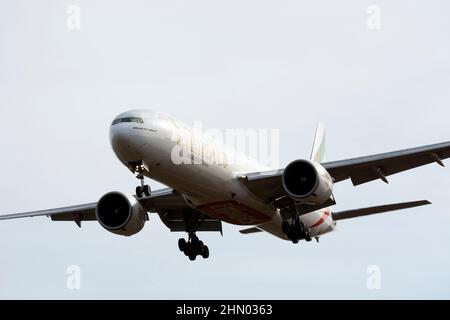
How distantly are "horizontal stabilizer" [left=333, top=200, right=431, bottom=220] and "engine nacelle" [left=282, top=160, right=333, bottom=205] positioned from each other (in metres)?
3.70

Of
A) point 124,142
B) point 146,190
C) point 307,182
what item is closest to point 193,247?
point 307,182

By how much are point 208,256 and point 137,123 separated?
10218mm

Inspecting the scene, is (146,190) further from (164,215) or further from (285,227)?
(164,215)

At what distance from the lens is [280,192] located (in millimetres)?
36344

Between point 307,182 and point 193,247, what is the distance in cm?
791

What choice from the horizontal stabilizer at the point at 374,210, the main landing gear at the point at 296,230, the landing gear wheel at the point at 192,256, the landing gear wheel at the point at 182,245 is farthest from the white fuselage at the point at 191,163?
the horizontal stabilizer at the point at 374,210

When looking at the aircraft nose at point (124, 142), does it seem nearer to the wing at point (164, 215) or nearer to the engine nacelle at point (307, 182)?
the engine nacelle at point (307, 182)

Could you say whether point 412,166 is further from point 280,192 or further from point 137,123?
point 137,123

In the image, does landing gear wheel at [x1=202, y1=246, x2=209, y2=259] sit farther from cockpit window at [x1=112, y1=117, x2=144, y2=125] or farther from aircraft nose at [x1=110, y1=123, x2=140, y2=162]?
cockpit window at [x1=112, y1=117, x2=144, y2=125]

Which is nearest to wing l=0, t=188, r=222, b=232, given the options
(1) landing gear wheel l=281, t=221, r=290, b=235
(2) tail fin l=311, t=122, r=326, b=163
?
(1) landing gear wheel l=281, t=221, r=290, b=235

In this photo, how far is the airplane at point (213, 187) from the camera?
32.2 m

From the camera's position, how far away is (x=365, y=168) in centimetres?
3572

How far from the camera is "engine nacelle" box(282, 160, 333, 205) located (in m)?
33.9
